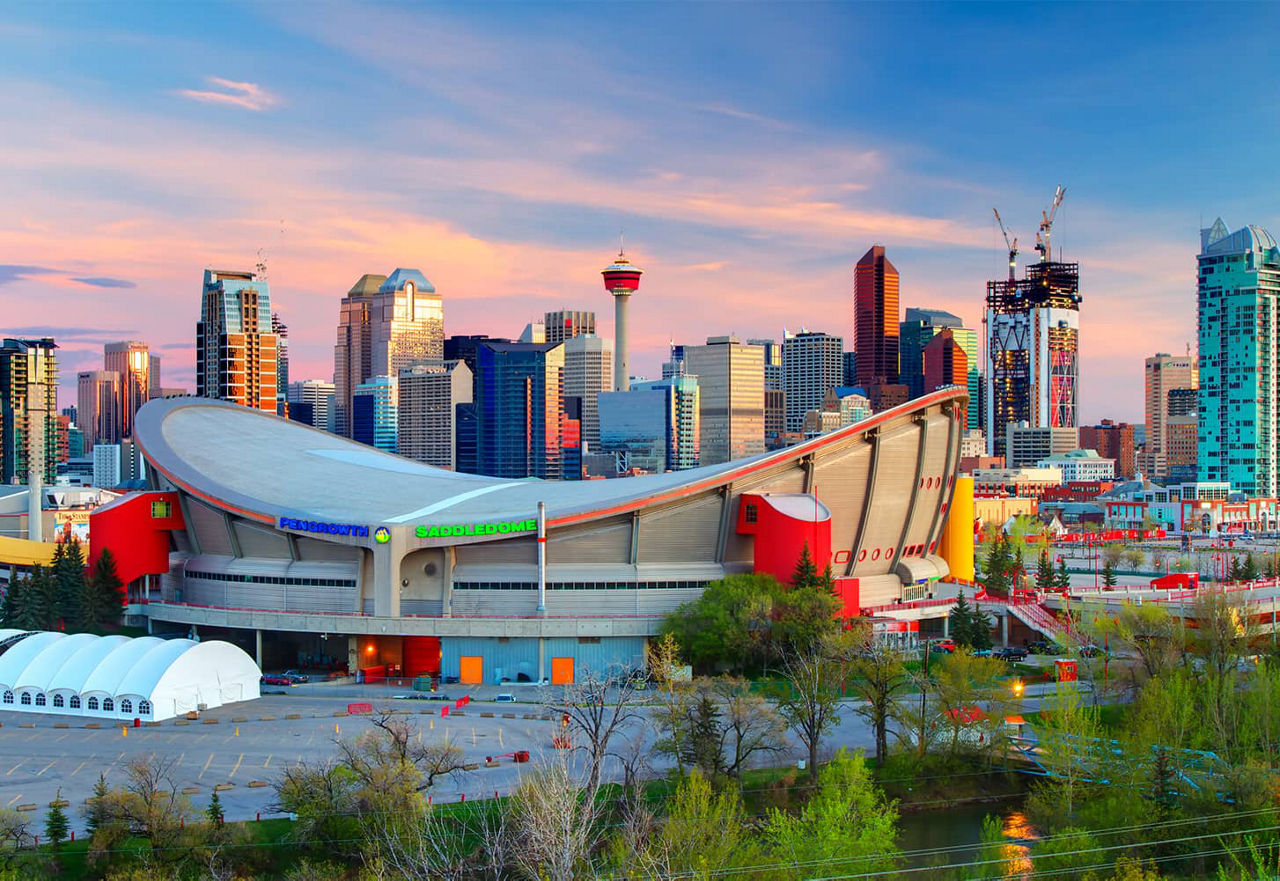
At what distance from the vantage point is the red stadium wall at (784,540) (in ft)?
241

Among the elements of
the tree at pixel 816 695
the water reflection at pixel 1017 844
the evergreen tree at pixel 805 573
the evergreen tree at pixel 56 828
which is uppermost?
the evergreen tree at pixel 805 573

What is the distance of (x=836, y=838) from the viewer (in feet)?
123

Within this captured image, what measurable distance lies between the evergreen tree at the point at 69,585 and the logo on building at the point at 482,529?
74.3 ft

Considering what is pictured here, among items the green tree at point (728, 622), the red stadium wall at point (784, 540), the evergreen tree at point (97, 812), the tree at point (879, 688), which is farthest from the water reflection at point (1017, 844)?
the evergreen tree at point (97, 812)

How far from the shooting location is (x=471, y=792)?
48.5 meters

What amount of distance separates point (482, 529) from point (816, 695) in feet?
83.2

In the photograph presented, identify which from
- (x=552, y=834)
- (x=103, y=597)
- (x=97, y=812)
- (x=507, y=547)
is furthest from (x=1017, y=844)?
(x=103, y=597)

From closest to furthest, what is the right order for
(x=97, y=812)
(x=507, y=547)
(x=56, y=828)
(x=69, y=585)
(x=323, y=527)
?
1. (x=97, y=812)
2. (x=56, y=828)
3. (x=323, y=527)
4. (x=507, y=547)
5. (x=69, y=585)

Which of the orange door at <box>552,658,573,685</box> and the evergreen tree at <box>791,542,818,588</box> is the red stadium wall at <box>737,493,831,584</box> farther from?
the orange door at <box>552,658,573,685</box>

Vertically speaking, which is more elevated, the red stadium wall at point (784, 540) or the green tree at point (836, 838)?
the red stadium wall at point (784, 540)

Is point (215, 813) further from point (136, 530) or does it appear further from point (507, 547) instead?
point (136, 530)

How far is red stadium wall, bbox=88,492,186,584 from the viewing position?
8181 cm

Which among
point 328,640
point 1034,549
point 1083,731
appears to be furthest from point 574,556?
point 1034,549

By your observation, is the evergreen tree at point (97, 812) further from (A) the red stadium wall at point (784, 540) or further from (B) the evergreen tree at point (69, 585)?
(B) the evergreen tree at point (69, 585)
